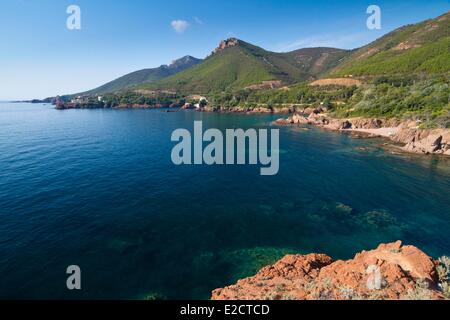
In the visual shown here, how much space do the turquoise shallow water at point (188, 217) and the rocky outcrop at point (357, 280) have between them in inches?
239


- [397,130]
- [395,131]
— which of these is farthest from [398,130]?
[395,131]

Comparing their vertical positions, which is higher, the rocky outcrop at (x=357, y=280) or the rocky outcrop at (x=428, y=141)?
the rocky outcrop at (x=428, y=141)

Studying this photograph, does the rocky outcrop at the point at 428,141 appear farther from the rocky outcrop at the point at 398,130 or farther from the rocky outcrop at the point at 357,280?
the rocky outcrop at the point at 357,280

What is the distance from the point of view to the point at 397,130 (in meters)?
88.9

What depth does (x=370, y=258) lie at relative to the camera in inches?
787

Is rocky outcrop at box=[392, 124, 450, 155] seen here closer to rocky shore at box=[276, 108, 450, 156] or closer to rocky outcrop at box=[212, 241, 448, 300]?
rocky shore at box=[276, 108, 450, 156]

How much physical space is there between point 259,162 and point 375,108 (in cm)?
7788

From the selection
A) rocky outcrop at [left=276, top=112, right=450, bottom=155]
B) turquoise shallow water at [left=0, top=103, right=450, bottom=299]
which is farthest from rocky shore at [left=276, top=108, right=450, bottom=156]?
turquoise shallow water at [left=0, top=103, right=450, bottom=299]

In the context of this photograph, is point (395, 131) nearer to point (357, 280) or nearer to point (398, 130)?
point (398, 130)

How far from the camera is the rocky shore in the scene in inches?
2704

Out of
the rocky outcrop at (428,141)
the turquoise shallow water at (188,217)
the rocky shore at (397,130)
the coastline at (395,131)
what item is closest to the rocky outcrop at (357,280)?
the turquoise shallow water at (188,217)

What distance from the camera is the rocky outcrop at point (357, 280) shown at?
15195 millimetres

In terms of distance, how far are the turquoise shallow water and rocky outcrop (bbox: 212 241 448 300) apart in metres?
6.08
